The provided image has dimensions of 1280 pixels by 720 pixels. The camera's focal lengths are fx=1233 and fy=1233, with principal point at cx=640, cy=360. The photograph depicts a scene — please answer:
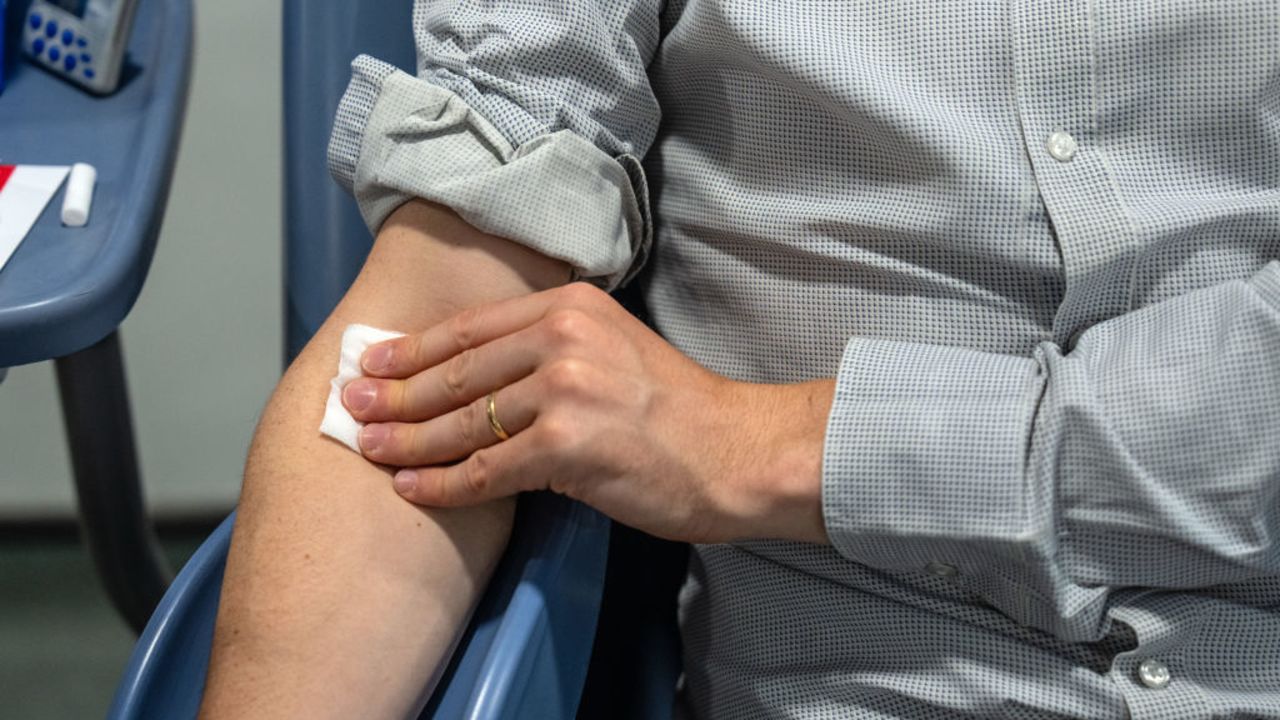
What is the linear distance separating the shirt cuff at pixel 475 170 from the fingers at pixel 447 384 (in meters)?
0.09

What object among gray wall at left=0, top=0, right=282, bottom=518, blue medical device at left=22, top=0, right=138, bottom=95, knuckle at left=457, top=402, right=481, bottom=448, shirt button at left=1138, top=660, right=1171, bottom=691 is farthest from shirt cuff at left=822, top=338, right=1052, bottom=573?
gray wall at left=0, top=0, right=282, bottom=518

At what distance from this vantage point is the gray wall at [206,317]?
64.7 inches

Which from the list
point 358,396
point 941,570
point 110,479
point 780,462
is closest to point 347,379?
point 358,396

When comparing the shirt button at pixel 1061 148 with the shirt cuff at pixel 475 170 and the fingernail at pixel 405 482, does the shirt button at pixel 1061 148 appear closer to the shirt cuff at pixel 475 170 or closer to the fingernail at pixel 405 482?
the shirt cuff at pixel 475 170

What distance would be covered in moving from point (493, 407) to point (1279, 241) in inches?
20.6

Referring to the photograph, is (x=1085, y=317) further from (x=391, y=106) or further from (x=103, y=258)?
(x=103, y=258)

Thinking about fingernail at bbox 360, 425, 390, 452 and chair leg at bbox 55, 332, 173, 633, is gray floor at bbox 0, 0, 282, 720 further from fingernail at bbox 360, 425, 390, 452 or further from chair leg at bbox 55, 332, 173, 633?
fingernail at bbox 360, 425, 390, 452

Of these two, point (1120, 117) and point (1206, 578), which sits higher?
point (1120, 117)

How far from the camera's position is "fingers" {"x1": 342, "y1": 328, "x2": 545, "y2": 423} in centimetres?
76

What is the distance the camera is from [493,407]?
76cm

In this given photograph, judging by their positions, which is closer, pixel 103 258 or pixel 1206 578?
pixel 1206 578

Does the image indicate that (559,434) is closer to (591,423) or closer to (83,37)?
(591,423)

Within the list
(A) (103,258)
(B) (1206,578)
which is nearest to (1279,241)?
(B) (1206,578)

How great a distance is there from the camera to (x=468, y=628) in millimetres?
798
